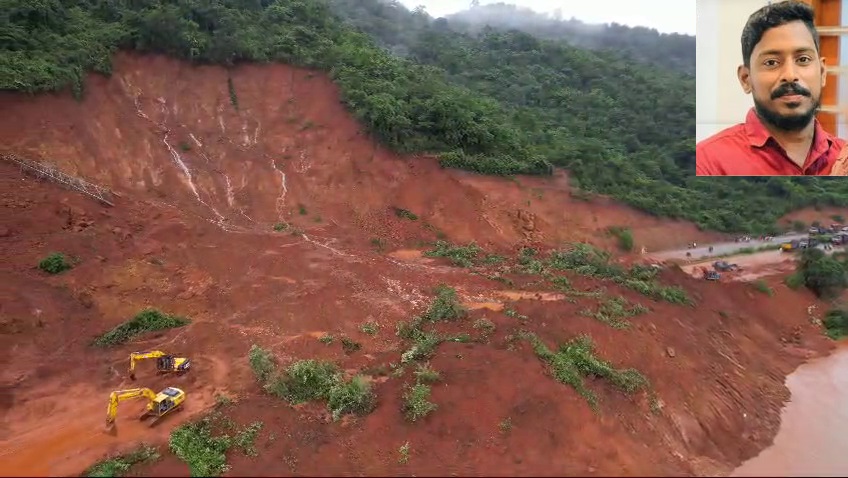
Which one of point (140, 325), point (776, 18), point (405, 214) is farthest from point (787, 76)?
point (140, 325)

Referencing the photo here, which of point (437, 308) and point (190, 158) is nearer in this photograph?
point (437, 308)

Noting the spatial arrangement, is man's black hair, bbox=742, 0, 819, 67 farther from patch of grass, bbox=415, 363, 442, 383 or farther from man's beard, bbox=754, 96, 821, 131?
patch of grass, bbox=415, 363, 442, 383

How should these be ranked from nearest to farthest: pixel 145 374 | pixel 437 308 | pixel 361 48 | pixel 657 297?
pixel 145 374, pixel 437 308, pixel 657 297, pixel 361 48

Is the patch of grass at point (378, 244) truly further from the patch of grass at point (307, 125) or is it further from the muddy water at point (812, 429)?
the muddy water at point (812, 429)

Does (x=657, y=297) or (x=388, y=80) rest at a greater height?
(x=388, y=80)

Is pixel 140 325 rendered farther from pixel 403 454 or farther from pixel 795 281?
Result: pixel 795 281

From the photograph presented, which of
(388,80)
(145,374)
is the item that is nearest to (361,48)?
(388,80)

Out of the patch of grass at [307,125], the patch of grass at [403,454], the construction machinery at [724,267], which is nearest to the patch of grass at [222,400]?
the patch of grass at [403,454]

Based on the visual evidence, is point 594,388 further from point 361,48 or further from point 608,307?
point 361,48
